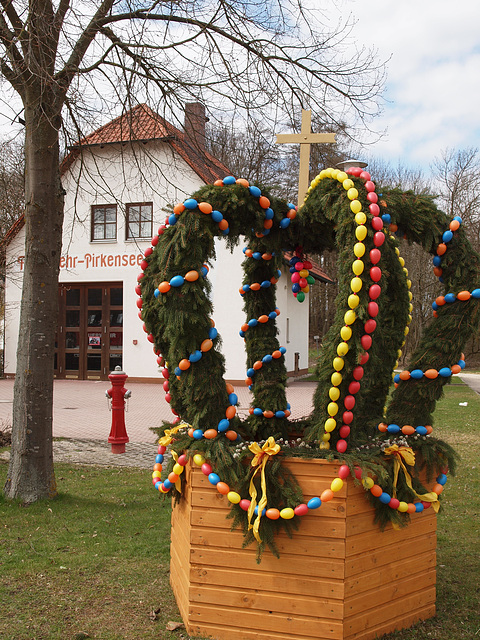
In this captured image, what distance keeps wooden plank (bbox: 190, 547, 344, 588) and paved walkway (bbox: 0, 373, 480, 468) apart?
13.0 feet

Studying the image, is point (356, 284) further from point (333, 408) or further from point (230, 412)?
point (230, 412)

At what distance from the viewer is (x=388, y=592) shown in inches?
127

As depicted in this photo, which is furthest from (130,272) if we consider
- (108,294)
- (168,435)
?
(168,435)

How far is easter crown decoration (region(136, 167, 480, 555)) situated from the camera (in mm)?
3115

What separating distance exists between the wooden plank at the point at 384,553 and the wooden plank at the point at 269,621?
0.29 metres

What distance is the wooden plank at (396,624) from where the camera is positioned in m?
3.10

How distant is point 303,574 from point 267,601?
251mm

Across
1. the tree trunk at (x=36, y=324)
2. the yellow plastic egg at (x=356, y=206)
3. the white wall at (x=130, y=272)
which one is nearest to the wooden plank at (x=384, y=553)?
the yellow plastic egg at (x=356, y=206)

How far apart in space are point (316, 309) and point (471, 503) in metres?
23.7

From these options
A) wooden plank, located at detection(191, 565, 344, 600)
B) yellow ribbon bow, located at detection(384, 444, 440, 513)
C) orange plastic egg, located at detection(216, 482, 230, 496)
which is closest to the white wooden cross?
yellow ribbon bow, located at detection(384, 444, 440, 513)

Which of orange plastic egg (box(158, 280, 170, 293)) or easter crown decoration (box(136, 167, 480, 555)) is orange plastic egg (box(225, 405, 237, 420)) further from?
orange plastic egg (box(158, 280, 170, 293))

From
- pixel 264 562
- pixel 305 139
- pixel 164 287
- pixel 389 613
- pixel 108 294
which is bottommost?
pixel 389 613

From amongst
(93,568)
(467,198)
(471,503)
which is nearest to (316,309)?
(467,198)

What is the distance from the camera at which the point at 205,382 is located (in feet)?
10.9
